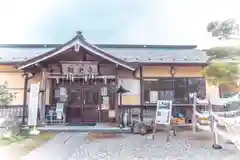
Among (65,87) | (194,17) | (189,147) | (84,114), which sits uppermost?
(194,17)

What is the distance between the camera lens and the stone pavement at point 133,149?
3.26m

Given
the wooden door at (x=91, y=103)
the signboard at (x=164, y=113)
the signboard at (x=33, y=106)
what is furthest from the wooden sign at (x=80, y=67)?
the signboard at (x=164, y=113)

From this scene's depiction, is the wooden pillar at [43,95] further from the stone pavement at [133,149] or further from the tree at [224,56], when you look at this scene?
the tree at [224,56]

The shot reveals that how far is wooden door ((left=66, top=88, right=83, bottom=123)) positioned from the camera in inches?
246

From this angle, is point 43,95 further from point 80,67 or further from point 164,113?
point 164,113

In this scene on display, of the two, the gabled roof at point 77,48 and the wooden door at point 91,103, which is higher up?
the gabled roof at point 77,48

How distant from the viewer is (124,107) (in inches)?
243

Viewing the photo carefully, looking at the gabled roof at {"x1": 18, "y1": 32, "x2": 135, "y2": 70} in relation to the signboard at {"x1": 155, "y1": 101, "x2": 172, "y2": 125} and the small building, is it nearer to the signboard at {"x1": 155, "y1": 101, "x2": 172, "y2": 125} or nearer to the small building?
the small building

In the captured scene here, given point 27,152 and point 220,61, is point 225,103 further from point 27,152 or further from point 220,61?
point 27,152

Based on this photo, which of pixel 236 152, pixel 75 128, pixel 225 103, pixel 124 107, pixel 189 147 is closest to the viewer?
pixel 236 152

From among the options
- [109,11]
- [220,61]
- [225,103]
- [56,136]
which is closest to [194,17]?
[220,61]

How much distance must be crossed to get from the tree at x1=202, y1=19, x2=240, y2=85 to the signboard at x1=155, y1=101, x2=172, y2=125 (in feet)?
4.07

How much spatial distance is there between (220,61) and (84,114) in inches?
161

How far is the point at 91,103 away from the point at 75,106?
48 cm
